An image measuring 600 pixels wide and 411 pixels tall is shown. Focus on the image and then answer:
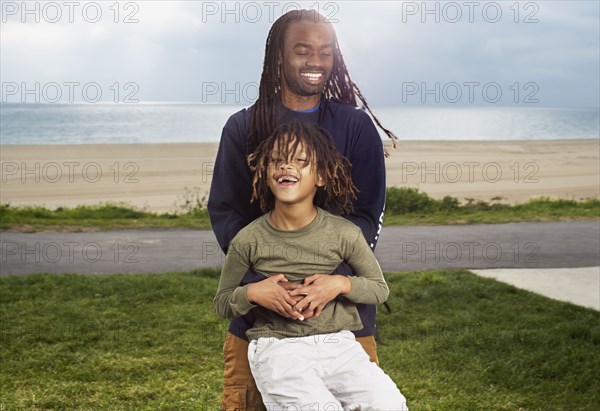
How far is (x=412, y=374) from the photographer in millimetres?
6371

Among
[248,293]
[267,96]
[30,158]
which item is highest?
[267,96]

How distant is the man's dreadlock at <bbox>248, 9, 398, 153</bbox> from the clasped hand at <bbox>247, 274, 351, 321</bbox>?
23.2 inches

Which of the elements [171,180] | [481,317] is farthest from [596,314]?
[171,180]

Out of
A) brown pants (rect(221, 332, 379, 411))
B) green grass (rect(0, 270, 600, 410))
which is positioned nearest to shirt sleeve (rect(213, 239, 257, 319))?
brown pants (rect(221, 332, 379, 411))

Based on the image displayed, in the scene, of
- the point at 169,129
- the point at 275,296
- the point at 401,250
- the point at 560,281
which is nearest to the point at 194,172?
the point at 401,250

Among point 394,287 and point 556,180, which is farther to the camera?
point 556,180

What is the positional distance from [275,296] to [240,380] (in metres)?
0.57

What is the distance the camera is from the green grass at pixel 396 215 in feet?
43.4

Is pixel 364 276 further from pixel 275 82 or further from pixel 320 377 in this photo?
pixel 275 82

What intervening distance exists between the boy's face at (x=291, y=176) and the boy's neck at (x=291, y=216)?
0.03 meters

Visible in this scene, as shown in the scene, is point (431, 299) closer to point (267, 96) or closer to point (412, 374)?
point (412, 374)

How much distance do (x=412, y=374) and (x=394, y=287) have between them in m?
2.60

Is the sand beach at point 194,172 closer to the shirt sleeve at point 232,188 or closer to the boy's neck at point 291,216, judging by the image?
the shirt sleeve at point 232,188

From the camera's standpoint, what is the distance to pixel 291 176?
8.96ft
